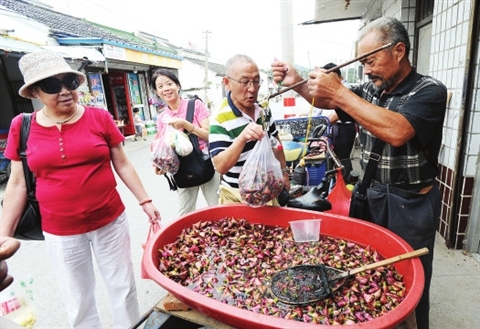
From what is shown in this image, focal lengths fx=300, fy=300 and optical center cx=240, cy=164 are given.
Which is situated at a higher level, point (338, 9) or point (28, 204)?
point (338, 9)

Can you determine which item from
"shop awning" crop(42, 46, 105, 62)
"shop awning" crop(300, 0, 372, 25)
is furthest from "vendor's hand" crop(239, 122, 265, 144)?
"shop awning" crop(42, 46, 105, 62)

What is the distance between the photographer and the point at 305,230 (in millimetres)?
1603

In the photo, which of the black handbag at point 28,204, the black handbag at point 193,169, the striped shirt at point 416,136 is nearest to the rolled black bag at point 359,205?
the striped shirt at point 416,136

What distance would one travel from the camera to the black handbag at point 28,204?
173 centimetres

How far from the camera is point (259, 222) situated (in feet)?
5.82

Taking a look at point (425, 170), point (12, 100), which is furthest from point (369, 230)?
point (12, 100)

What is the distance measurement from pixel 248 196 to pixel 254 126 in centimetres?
38

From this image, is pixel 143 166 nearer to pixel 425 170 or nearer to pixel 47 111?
pixel 47 111

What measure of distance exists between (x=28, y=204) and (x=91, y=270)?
1.86 feet

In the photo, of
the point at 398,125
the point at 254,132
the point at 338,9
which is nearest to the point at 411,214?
the point at 398,125

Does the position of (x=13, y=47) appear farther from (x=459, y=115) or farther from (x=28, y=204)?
(x=459, y=115)

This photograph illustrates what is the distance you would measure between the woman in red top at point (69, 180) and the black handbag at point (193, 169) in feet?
2.28

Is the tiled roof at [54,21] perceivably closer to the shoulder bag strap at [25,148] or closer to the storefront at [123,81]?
the storefront at [123,81]

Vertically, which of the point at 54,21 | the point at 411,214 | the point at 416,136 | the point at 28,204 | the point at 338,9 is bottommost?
the point at 411,214
